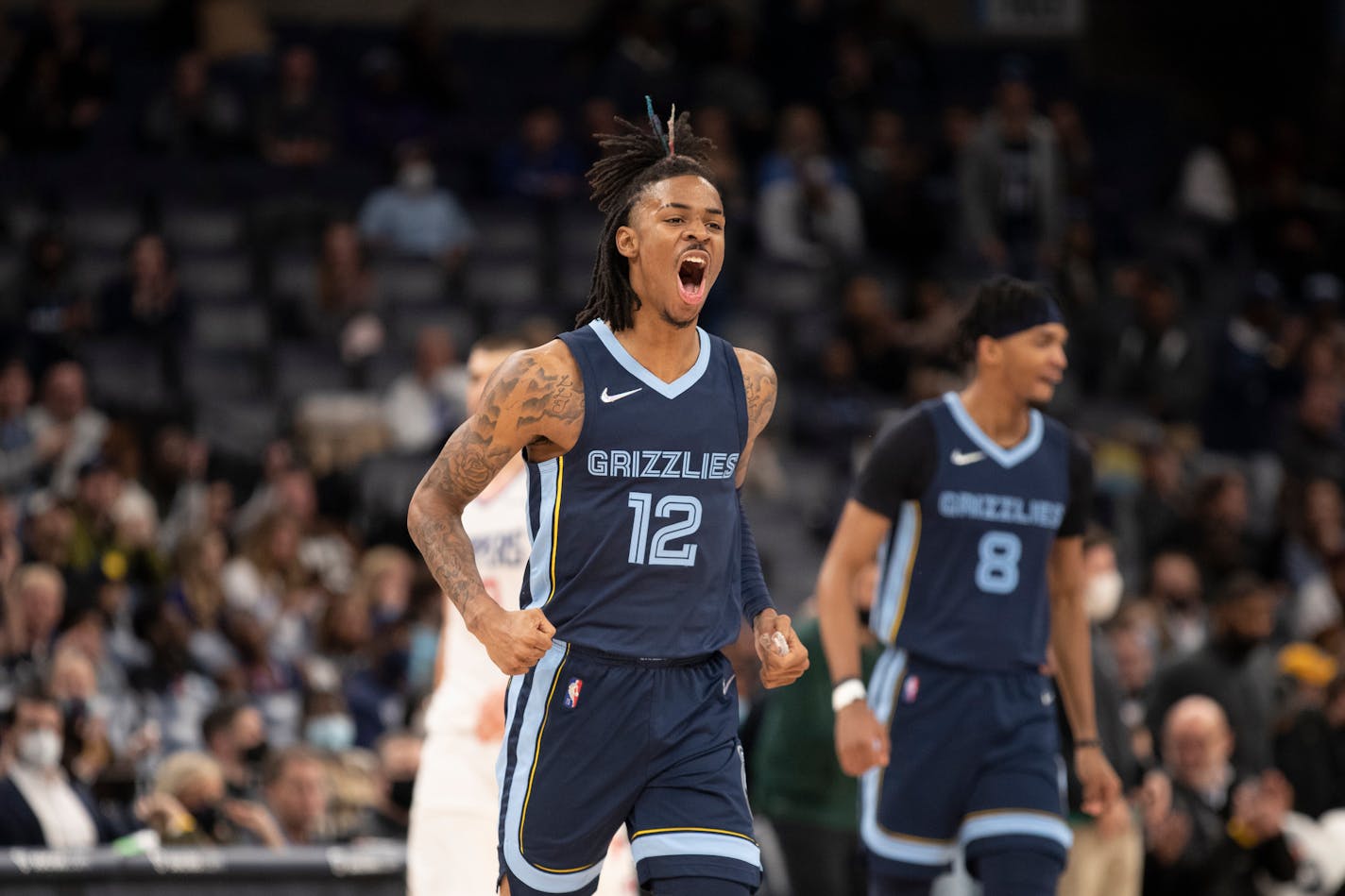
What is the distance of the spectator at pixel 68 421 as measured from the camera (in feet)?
38.6

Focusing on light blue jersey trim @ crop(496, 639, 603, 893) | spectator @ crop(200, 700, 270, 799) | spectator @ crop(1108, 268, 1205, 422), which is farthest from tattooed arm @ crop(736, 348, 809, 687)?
spectator @ crop(1108, 268, 1205, 422)

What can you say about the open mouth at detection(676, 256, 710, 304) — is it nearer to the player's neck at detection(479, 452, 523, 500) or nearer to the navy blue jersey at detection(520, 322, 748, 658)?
the navy blue jersey at detection(520, 322, 748, 658)

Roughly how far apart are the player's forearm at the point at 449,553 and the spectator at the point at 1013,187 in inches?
439

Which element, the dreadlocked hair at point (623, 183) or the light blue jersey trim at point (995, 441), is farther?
the light blue jersey trim at point (995, 441)

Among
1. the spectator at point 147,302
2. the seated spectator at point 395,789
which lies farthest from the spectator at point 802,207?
the seated spectator at point 395,789

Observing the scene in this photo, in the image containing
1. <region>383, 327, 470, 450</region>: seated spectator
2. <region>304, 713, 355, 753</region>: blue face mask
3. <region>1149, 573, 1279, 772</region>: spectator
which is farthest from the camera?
<region>383, 327, 470, 450</region>: seated spectator

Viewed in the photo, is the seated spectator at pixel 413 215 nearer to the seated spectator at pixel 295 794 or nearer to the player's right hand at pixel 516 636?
the seated spectator at pixel 295 794

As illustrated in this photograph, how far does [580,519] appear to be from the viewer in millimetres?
4664

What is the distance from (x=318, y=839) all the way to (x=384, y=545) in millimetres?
3180

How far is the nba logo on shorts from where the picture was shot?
4.67 meters

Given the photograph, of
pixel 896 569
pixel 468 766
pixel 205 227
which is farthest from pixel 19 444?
pixel 896 569

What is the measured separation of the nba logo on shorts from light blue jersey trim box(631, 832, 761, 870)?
34 centimetres

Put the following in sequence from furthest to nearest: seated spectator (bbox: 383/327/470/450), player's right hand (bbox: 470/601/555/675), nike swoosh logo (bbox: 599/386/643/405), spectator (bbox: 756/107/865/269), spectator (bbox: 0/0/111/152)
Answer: spectator (bbox: 756/107/865/269), spectator (bbox: 0/0/111/152), seated spectator (bbox: 383/327/470/450), nike swoosh logo (bbox: 599/386/643/405), player's right hand (bbox: 470/601/555/675)

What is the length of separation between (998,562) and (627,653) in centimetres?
190
